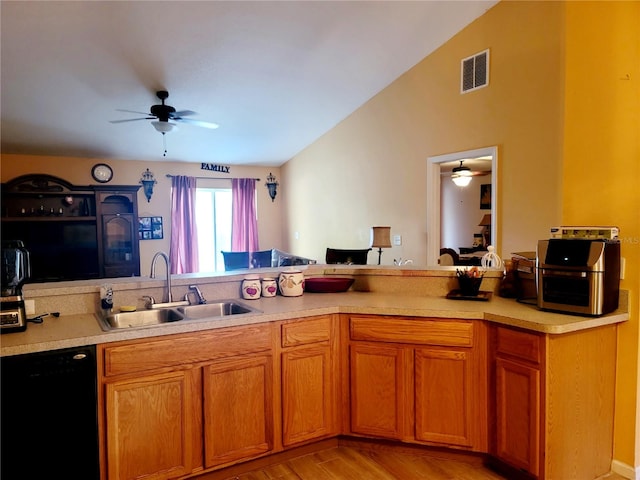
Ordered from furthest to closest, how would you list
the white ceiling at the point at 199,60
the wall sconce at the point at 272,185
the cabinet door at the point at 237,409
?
1. the wall sconce at the point at 272,185
2. the white ceiling at the point at 199,60
3. the cabinet door at the point at 237,409

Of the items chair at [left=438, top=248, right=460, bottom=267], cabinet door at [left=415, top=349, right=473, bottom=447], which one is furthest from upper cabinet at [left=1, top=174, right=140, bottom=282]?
cabinet door at [left=415, top=349, right=473, bottom=447]

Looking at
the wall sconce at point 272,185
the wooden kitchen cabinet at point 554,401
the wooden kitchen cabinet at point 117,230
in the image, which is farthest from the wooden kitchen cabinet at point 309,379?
the wall sconce at point 272,185

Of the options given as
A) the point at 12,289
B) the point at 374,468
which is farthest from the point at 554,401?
the point at 12,289

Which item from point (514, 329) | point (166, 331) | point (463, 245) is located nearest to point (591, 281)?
point (514, 329)

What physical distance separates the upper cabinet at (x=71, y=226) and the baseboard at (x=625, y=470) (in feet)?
19.3

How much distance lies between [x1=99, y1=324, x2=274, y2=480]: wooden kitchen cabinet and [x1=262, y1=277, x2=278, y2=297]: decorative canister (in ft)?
1.68

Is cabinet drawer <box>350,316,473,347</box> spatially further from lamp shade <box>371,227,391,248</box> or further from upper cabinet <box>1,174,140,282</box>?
upper cabinet <box>1,174,140,282</box>

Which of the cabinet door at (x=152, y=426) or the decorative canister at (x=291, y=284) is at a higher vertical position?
the decorative canister at (x=291, y=284)

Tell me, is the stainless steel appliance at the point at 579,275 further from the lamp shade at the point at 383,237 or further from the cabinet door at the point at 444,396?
the lamp shade at the point at 383,237

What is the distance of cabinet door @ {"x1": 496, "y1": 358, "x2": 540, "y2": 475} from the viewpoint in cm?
200

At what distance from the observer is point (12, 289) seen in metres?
1.93

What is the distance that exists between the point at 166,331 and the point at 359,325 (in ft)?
3.48

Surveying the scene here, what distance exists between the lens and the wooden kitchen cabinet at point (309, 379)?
2.29 metres

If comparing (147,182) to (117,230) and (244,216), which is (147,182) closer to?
(117,230)
